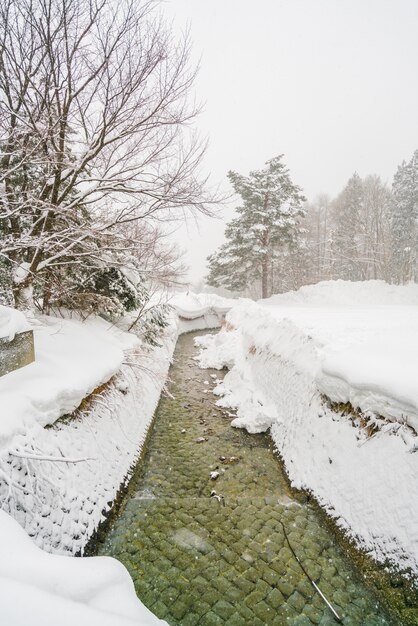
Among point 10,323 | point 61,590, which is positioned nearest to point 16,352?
point 10,323

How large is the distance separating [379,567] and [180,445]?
155 inches

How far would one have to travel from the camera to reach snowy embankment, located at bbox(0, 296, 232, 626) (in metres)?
1.49

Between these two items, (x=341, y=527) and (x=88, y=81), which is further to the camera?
(x=88, y=81)

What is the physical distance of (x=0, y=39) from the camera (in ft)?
15.2

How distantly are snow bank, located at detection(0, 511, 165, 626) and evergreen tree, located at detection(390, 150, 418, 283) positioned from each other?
99.6 feet

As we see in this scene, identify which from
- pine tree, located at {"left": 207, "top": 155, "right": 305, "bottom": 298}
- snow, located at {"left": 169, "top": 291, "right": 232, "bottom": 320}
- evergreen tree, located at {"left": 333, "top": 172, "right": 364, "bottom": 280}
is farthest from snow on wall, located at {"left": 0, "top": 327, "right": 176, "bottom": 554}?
evergreen tree, located at {"left": 333, "top": 172, "right": 364, "bottom": 280}

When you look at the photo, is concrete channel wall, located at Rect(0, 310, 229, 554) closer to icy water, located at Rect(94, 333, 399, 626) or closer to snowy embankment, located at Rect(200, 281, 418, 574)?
icy water, located at Rect(94, 333, 399, 626)

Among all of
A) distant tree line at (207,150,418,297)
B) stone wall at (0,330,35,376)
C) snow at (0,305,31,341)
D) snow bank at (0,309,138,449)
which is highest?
distant tree line at (207,150,418,297)

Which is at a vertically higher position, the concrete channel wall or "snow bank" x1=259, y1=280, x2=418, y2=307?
"snow bank" x1=259, y1=280, x2=418, y2=307

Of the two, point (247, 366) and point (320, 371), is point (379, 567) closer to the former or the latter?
point (320, 371)

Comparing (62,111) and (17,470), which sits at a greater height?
(62,111)

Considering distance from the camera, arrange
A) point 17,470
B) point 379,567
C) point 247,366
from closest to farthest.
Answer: point 17,470 < point 379,567 < point 247,366

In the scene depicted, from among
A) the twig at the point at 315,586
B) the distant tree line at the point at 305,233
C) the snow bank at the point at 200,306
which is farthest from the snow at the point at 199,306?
the twig at the point at 315,586

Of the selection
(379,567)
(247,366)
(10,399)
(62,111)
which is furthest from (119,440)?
(62,111)
